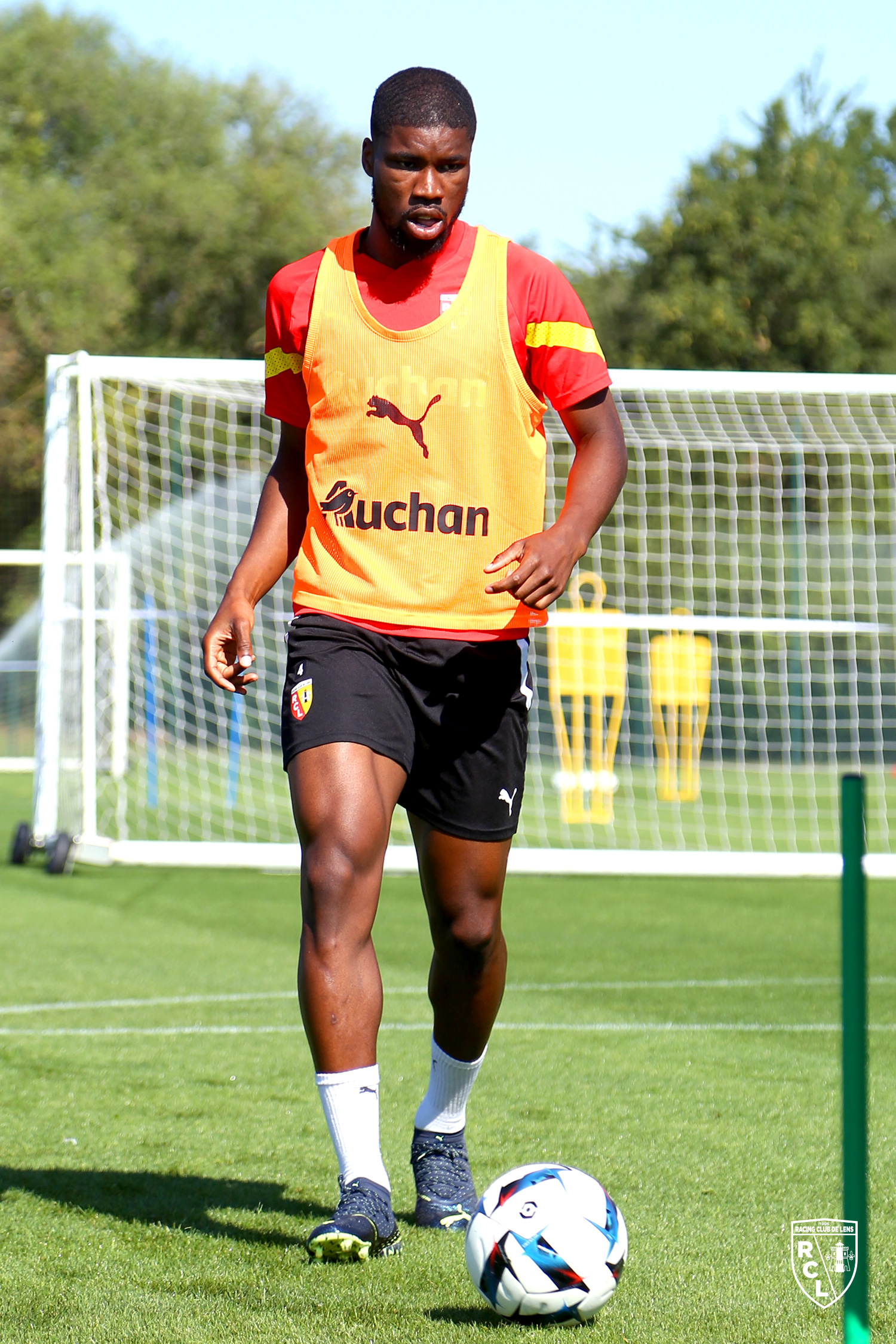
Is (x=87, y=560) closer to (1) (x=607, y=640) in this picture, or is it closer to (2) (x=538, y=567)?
(1) (x=607, y=640)

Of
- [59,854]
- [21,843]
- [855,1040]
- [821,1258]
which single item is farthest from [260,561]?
[21,843]

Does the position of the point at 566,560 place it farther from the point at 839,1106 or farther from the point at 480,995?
the point at 839,1106

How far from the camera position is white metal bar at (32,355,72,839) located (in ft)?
31.6

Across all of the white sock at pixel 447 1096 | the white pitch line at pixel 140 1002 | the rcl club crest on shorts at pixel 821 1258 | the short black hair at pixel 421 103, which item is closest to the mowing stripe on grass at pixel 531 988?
the white pitch line at pixel 140 1002

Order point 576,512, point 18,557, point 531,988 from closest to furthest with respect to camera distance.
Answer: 1. point 576,512
2. point 531,988
3. point 18,557

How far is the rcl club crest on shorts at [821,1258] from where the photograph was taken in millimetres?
2590

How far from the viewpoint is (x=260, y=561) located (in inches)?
123

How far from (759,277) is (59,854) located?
2756cm

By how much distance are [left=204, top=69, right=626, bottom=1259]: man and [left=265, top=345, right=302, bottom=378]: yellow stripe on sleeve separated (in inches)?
2.1

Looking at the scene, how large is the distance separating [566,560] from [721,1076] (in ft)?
6.92

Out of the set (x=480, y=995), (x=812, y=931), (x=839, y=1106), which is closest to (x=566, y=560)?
(x=480, y=995)

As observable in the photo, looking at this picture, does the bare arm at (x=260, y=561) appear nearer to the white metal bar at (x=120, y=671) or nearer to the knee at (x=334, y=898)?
the knee at (x=334, y=898)

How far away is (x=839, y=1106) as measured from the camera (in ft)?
13.1

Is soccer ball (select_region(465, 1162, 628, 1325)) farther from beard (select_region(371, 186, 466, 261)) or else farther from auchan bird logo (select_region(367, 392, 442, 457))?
beard (select_region(371, 186, 466, 261))
